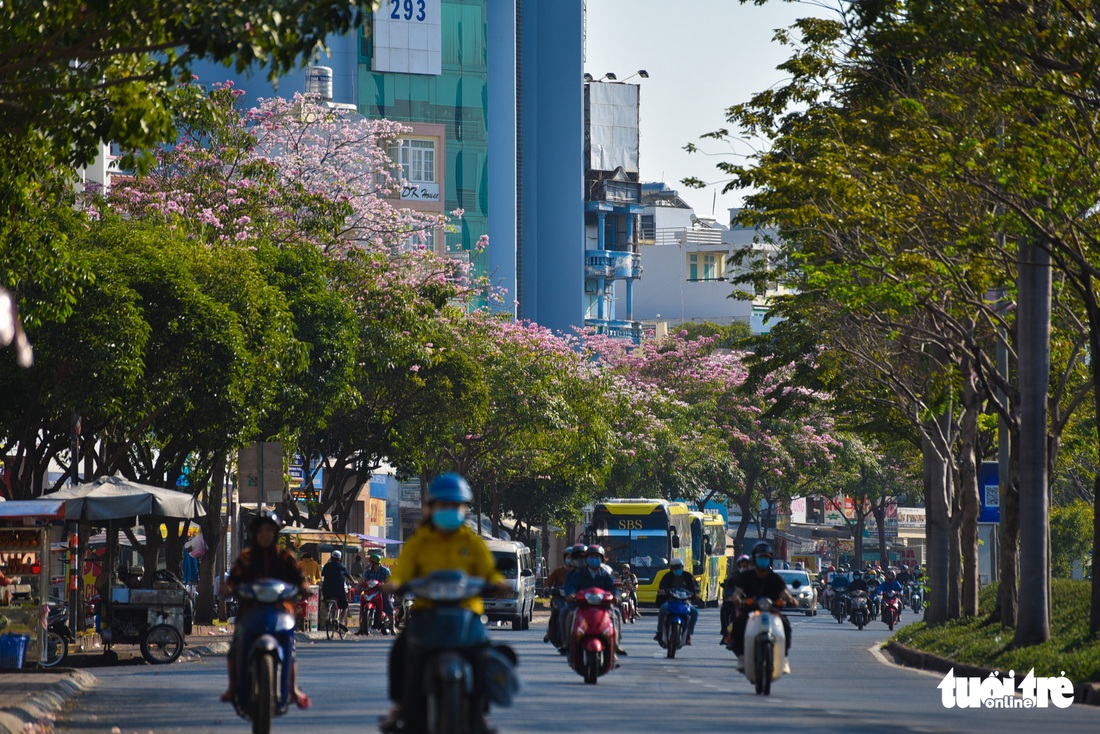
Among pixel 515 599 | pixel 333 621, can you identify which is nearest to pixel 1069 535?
pixel 515 599

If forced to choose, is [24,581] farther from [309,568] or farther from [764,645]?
[309,568]

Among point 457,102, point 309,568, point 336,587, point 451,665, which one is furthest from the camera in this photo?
point 457,102

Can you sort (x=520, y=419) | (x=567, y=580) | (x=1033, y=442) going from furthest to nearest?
1. (x=520, y=419)
2. (x=1033, y=442)
3. (x=567, y=580)

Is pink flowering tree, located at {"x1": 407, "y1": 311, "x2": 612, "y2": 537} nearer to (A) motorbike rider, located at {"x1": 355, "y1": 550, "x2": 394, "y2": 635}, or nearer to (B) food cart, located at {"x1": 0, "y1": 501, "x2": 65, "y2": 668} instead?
(A) motorbike rider, located at {"x1": 355, "y1": 550, "x2": 394, "y2": 635}

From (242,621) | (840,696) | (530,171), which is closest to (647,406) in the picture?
(530,171)

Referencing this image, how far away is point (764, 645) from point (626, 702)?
1873mm

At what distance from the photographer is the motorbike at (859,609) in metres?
46.5

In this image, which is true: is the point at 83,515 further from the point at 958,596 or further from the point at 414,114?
the point at 414,114

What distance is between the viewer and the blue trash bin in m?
21.2

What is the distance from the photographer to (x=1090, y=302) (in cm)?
2122

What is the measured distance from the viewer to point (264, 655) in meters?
12.0

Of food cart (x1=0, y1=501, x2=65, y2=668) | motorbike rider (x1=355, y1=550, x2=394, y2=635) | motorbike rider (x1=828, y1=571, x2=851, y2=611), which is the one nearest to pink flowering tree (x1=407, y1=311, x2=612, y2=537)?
motorbike rider (x1=355, y1=550, x2=394, y2=635)

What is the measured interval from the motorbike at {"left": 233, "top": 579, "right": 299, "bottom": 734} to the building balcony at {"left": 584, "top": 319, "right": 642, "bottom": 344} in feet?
261

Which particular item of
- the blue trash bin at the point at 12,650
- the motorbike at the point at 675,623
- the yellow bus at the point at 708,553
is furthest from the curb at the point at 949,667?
the yellow bus at the point at 708,553
